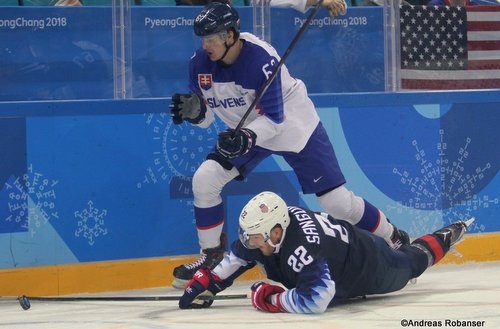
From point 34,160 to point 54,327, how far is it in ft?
4.14

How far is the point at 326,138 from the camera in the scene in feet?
20.8

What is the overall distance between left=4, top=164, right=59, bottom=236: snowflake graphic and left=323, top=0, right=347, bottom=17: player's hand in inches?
74.9

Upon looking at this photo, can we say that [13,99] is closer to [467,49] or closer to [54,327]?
[54,327]

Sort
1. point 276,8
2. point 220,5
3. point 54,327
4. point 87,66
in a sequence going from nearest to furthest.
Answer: point 54,327 < point 220,5 < point 87,66 < point 276,8

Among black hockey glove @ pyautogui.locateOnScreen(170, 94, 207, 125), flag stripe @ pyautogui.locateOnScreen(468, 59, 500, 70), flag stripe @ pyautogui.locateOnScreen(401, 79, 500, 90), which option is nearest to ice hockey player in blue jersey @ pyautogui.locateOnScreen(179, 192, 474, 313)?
black hockey glove @ pyautogui.locateOnScreen(170, 94, 207, 125)

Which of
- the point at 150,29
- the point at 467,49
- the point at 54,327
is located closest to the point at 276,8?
the point at 150,29

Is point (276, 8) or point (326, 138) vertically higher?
point (276, 8)

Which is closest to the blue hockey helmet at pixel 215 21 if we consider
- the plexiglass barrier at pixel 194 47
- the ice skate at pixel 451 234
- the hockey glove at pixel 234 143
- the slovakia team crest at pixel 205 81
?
the slovakia team crest at pixel 205 81

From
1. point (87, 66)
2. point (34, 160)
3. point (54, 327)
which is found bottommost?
point (54, 327)

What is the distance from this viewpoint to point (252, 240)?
17.4 feet

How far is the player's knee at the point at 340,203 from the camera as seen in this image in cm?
629

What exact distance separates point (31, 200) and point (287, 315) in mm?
1685

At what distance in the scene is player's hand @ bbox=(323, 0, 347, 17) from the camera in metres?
7.00

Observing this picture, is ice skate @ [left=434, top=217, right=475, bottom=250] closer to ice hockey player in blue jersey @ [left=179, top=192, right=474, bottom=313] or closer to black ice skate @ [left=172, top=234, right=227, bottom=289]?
ice hockey player in blue jersey @ [left=179, top=192, right=474, bottom=313]
